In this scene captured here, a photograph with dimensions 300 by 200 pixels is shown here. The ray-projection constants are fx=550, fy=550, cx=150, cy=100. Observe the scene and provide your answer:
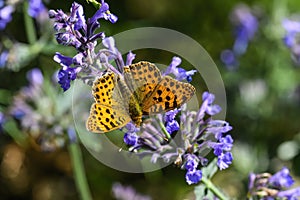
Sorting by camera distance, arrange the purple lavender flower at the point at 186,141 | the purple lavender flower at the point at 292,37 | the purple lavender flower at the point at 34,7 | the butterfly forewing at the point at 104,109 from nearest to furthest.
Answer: the butterfly forewing at the point at 104,109
the purple lavender flower at the point at 186,141
the purple lavender flower at the point at 34,7
the purple lavender flower at the point at 292,37

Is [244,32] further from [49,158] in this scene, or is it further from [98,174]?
[49,158]

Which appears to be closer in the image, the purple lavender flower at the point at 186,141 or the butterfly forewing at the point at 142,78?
the butterfly forewing at the point at 142,78

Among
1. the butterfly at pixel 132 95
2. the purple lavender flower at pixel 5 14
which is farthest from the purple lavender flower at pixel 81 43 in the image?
the purple lavender flower at pixel 5 14

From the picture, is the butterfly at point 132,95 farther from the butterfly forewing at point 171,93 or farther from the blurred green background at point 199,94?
the blurred green background at point 199,94

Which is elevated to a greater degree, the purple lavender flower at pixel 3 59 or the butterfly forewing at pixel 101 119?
the butterfly forewing at pixel 101 119

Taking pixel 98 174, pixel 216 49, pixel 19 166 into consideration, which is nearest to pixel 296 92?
pixel 216 49

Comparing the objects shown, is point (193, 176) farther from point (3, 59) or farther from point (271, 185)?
point (3, 59)

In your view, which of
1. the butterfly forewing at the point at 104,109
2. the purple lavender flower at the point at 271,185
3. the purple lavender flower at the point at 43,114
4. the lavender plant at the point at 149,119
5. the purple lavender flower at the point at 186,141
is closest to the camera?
the butterfly forewing at the point at 104,109
